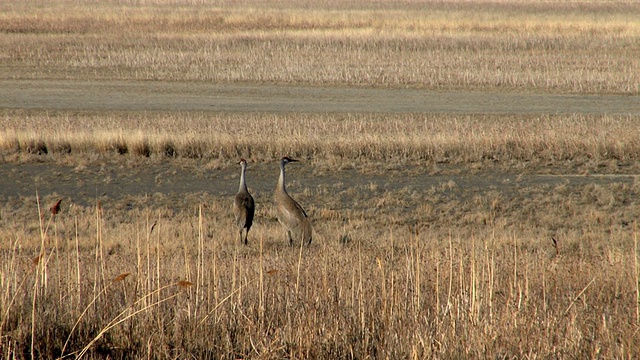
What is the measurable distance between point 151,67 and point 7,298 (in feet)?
111

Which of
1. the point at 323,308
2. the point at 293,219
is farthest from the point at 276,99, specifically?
the point at 323,308

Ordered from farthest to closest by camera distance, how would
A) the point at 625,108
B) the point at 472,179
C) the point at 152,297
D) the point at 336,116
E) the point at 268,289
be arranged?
1. the point at 625,108
2. the point at 336,116
3. the point at 472,179
4. the point at 268,289
5. the point at 152,297

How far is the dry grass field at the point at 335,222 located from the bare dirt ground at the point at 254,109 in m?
0.13

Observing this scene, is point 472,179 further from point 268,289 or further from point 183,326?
point 183,326

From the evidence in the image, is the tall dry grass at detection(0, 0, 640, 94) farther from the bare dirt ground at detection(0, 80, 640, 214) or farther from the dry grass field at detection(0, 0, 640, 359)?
the bare dirt ground at detection(0, 80, 640, 214)

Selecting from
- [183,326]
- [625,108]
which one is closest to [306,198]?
[183,326]

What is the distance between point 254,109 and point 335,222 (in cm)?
1434

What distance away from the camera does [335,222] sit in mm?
12766

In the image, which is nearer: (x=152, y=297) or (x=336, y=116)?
(x=152, y=297)

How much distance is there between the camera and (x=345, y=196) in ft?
49.5

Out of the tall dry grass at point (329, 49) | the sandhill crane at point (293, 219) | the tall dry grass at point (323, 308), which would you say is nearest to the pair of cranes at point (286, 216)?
the sandhill crane at point (293, 219)

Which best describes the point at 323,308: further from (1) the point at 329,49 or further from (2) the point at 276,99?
(1) the point at 329,49

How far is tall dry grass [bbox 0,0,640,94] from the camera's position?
35344mm

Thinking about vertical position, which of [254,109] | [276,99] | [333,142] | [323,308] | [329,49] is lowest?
[329,49]
